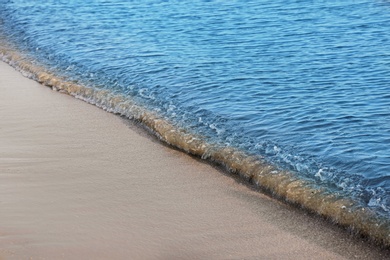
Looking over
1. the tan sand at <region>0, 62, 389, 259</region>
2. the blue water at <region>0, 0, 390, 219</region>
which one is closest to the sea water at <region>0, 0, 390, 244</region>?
the blue water at <region>0, 0, 390, 219</region>

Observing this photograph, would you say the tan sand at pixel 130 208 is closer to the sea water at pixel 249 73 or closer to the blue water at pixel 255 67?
the sea water at pixel 249 73

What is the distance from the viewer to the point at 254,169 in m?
7.12

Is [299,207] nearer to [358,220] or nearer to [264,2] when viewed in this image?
[358,220]

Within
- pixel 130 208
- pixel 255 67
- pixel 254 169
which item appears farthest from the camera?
pixel 255 67

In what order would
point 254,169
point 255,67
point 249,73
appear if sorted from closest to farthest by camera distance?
point 254,169 → point 249,73 → point 255,67

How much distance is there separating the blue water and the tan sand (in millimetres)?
675

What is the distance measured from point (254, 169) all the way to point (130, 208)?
1.36 m

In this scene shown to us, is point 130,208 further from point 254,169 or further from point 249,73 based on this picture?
point 249,73

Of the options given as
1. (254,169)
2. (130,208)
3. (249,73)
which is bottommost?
(130,208)

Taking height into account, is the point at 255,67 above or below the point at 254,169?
above

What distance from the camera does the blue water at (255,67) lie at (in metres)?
7.53

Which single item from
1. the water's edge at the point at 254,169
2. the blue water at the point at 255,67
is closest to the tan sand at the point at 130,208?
the water's edge at the point at 254,169

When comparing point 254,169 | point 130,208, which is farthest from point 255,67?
point 130,208

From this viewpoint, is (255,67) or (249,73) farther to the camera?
(255,67)
